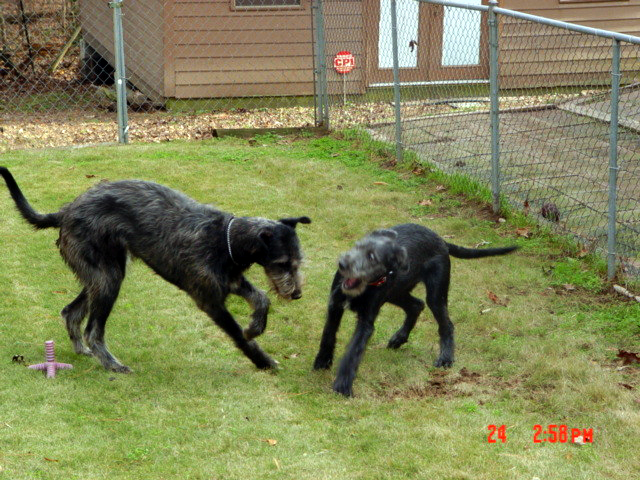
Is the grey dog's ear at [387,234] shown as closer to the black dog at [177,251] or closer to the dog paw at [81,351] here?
the black dog at [177,251]

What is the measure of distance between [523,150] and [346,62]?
15.3 ft

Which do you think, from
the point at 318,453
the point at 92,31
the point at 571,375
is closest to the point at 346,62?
the point at 92,31

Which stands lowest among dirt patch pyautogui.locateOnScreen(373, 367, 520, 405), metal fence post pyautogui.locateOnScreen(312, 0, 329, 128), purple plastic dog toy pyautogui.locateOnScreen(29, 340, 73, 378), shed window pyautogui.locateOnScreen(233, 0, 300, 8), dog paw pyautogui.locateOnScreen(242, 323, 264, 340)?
dirt patch pyautogui.locateOnScreen(373, 367, 520, 405)

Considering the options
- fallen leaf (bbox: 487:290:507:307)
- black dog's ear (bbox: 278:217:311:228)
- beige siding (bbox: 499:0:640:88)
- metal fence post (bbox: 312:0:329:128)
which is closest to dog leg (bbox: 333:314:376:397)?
black dog's ear (bbox: 278:217:311:228)

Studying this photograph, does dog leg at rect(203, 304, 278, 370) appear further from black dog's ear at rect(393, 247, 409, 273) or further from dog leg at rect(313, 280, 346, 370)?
black dog's ear at rect(393, 247, 409, 273)

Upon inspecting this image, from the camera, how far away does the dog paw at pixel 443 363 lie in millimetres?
5960

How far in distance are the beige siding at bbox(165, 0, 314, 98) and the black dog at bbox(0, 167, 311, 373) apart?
9.32 m

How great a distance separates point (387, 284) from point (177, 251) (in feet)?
5.03

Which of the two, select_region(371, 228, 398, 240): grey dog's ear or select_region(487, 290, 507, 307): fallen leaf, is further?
select_region(487, 290, 507, 307): fallen leaf

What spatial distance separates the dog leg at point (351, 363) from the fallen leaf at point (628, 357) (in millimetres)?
1924

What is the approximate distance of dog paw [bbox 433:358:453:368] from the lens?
5960 mm

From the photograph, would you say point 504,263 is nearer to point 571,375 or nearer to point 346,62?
point 571,375

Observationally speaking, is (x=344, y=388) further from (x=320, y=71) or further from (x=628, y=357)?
(x=320, y=71)

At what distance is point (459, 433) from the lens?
4.86 meters
